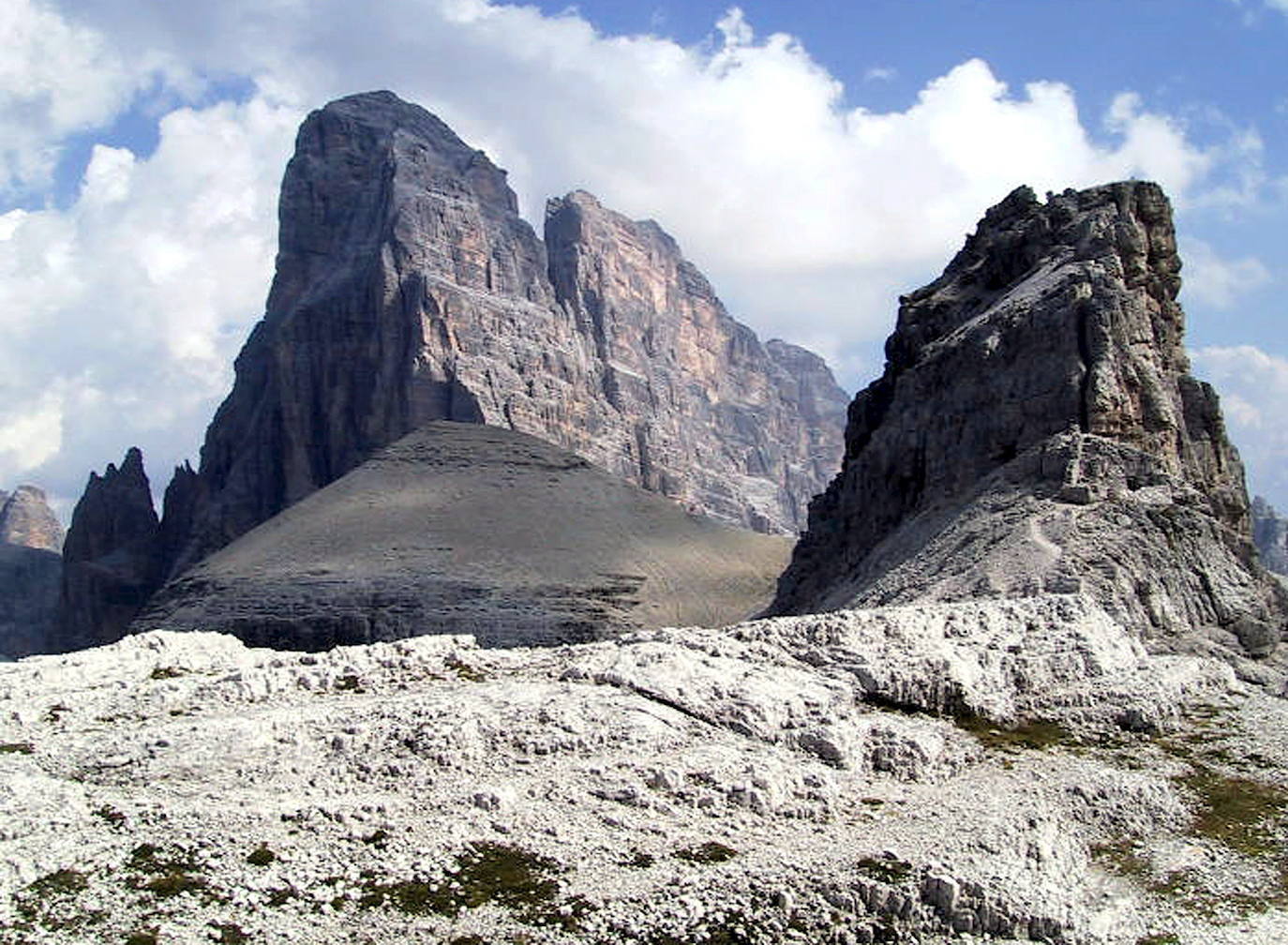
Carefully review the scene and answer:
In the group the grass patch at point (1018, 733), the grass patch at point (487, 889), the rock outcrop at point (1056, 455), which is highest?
the rock outcrop at point (1056, 455)

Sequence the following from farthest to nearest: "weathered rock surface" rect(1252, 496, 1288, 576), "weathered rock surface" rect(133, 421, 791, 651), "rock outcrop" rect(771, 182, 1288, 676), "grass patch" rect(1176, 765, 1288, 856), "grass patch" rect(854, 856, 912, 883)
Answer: "weathered rock surface" rect(1252, 496, 1288, 576), "weathered rock surface" rect(133, 421, 791, 651), "rock outcrop" rect(771, 182, 1288, 676), "grass patch" rect(1176, 765, 1288, 856), "grass patch" rect(854, 856, 912, 883)

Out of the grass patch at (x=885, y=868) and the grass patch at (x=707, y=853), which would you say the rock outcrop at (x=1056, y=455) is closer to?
the grass patch at (x=885, y=868)

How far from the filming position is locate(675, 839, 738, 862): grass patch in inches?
1014

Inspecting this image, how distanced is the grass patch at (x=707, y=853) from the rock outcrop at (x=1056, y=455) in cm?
2516

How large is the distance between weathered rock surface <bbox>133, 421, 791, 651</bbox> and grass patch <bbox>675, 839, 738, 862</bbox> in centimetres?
9454

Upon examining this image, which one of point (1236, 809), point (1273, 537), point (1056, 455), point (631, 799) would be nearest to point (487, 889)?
point (631, 799)

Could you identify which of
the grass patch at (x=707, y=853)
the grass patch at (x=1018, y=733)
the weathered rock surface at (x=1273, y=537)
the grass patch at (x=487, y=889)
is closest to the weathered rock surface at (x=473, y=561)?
the weathered rock surface at (x=1273, y=537)

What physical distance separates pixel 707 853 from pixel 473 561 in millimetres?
110010

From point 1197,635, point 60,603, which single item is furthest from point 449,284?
point 1197,635

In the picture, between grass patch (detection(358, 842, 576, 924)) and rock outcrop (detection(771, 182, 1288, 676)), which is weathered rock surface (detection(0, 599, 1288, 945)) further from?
rock outcrop (detection(771, 182, 1288, 676))

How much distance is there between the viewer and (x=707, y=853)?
1021 inches

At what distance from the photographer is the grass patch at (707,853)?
25.8 metres

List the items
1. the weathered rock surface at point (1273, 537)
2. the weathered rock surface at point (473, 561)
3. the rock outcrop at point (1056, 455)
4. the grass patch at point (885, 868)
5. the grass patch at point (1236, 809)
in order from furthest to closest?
the weathered rock surface at point (1273, 537) < the weathered rock surface at point (473, 561) < the rock outcrop at point (1056, 455) < the grass patch at point (1236, 809) < the grass patch at point (885, 868)

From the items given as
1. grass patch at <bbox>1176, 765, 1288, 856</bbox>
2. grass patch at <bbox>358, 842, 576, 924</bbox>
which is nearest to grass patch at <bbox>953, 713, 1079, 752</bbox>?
grass patch at <bbox>1176, 765, 1288, 856</bbox>
